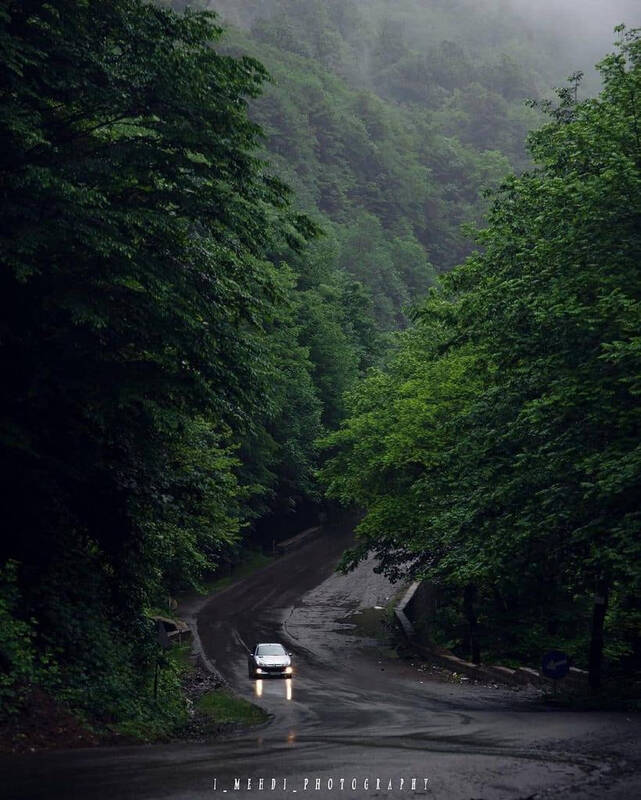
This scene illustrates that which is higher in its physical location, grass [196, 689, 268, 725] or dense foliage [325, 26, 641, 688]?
dense foliage [325, 26, 641, 688]

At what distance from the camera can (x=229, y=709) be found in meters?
24.5

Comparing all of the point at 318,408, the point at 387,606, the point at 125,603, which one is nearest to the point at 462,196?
the point at 318,408

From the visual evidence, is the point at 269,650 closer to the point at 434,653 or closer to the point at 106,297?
the point at 434,653

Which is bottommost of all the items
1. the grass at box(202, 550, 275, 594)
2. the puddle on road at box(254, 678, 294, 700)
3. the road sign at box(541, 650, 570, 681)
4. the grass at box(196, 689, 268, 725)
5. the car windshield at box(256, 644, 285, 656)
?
the grass at box(196, 689, 268, 725)

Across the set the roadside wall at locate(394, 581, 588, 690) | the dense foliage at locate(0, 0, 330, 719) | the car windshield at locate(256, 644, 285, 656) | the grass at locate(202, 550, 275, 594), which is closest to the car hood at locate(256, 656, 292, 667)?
the car windshield at locate(256, 644, 285, 656)

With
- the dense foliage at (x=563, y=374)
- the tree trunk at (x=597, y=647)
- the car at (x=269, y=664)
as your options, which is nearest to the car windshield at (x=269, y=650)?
the car at (x=269, y=664)

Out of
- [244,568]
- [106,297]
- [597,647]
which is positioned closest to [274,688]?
[597,647]

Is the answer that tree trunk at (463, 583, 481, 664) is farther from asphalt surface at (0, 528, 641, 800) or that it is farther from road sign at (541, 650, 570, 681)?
road sign at (541, 650, 570, 681)

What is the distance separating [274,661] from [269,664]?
0.24 m

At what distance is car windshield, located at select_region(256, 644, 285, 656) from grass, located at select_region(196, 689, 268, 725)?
4.26 metres

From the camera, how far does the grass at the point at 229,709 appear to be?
75.0ft

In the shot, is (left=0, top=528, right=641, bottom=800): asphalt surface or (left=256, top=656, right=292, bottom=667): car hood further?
(left=256, top=656, right=292, bottom=667): car hood

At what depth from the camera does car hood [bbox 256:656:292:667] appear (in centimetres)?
3152

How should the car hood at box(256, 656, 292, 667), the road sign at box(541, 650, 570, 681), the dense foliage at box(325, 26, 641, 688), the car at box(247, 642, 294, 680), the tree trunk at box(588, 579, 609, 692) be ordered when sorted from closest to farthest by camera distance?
the dense foliage at box(325, 26, 641, 688) → the road sign at box(541, 650, 570, 681) → the tree trunk at box(588, 579, 609, 692) → the car at box(247, 642, 294, 680) → the car hood at box(256, 656, 292, 667)
